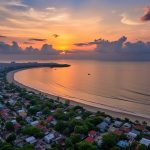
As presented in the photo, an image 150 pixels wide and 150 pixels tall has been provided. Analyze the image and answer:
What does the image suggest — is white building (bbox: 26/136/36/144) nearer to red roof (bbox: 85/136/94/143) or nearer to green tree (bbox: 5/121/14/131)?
green tree (bbox: 5/121/14/131)

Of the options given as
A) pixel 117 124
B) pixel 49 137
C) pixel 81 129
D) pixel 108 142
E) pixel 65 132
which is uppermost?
A: pixel 81 129

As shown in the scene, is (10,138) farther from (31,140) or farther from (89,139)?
(89,139)

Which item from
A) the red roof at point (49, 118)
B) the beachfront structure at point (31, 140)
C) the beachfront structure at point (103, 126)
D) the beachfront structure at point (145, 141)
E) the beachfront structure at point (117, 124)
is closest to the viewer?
the beachfront structure at point (145, 141)

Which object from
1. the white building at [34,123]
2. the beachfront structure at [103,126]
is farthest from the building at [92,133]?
the white building at [34,123]

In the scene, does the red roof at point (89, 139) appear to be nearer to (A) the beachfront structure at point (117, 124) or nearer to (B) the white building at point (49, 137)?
(B) the white building at point (49, 137)

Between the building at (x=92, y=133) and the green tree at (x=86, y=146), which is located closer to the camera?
the green tree at (x=86, y=146)

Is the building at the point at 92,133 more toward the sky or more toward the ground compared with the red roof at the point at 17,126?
more toward the ground

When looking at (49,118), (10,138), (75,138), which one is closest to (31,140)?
(10,138)

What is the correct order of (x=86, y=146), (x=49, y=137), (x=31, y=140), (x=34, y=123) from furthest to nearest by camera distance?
1. (x=34, y=123)
2. (x=49, y=137)
3. (x=31, y=140)
4. (x=86, y=146)

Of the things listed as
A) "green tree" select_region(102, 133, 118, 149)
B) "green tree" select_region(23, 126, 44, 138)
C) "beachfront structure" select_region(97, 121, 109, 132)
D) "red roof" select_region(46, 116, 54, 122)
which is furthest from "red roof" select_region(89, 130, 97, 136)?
"red roof" select_region(46, 116, 54, 122)
